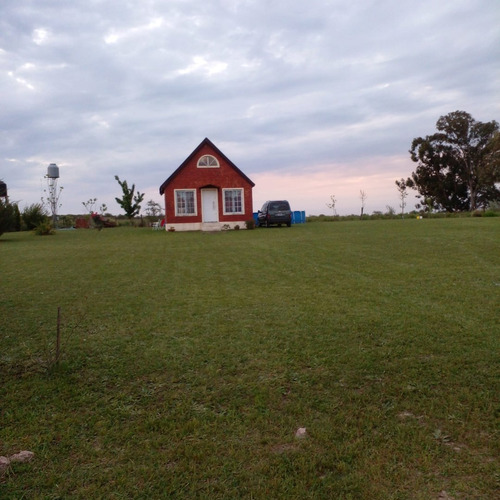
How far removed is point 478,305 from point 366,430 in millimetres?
3786

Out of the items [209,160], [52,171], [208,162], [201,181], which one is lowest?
[201,181]

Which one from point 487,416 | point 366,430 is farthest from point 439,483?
point 487,416

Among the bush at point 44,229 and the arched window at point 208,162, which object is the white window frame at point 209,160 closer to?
the arched window at point 208,162

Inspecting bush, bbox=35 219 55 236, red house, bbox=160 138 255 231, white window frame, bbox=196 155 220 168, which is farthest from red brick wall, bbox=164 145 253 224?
bush, bbox=35 219 55 236

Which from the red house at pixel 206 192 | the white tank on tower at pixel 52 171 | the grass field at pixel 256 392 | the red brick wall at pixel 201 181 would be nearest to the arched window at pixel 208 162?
the red house at pixel 206 192

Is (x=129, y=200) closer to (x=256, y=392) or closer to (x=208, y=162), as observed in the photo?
(x=208, y=162)

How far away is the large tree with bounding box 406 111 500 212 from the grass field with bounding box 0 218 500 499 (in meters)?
47.4

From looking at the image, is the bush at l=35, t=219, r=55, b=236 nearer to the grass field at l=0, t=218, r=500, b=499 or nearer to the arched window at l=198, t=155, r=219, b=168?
the arched window at l=198, t=155, r=219, b=168

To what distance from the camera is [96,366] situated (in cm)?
421

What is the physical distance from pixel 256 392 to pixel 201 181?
933 inches

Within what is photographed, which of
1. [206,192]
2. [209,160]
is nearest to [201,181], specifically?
[206,192]

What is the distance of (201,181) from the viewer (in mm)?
26438

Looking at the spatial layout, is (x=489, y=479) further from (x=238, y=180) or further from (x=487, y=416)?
(x=238, y=180)

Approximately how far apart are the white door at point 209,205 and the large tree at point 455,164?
3130 cm
